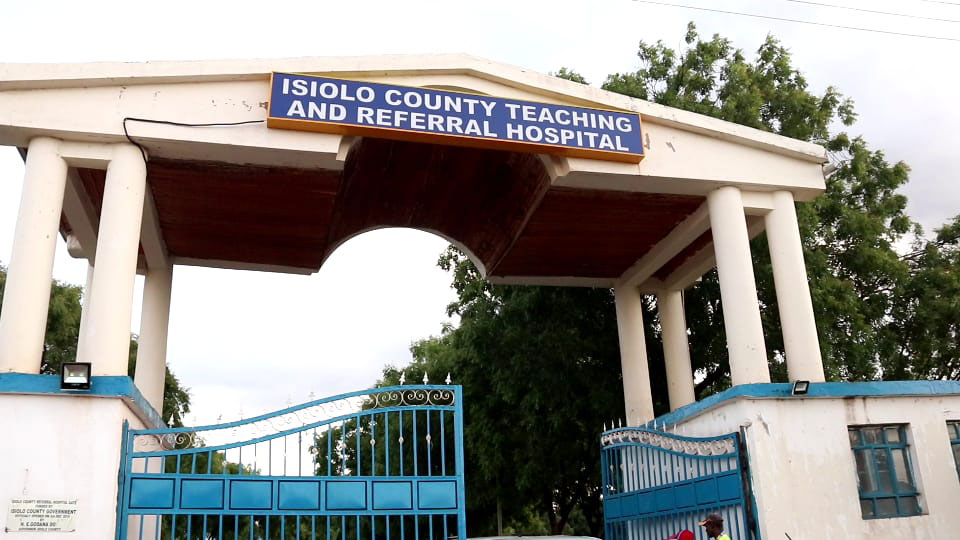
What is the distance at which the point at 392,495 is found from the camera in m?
7.96

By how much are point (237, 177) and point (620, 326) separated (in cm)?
657

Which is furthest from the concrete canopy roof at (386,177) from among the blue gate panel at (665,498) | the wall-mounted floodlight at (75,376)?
the blue gate panel at (665,498)

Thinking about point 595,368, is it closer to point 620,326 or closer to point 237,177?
point 620,326

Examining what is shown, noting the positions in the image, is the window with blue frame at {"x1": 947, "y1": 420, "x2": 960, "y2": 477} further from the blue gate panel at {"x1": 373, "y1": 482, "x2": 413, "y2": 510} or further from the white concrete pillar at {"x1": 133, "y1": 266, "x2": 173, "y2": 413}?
the white concrete pillar at {"x1": 133, "y1": 266, "x2": 173, "y2": 413}

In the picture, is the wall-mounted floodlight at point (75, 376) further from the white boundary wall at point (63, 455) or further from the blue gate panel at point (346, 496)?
the blue gate panel at point (346, 496)

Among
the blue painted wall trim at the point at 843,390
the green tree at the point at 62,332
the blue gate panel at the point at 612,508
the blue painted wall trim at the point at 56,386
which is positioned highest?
the green tree at the point at 62,332

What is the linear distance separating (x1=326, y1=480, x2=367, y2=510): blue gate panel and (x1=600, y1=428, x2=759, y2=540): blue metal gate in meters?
3.72

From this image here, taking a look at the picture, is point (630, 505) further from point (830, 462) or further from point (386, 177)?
point (386, 177)

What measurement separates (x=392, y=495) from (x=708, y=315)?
9255 millimetres

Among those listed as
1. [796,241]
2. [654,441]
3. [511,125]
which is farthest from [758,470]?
[511,125]

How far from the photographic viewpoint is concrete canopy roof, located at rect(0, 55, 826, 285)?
27.5 ft

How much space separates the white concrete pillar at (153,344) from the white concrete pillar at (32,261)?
11.0 ft

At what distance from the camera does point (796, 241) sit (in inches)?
394

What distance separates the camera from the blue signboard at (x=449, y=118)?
28.3ft
